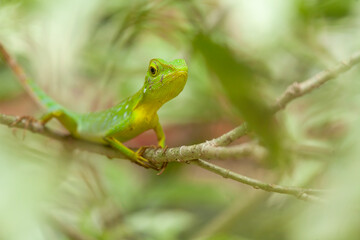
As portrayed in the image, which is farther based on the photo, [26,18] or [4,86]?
[4,86]

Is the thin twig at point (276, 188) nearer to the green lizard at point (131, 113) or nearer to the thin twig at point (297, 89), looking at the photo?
the thin twig at point (297, 89)

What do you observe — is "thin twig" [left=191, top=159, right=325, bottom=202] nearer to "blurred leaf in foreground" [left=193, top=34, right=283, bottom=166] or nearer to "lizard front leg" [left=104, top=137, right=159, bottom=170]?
"blurred leaf in foreground" [left=193, top=34, right=283, bottom=166]

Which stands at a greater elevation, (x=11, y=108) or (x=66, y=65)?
(x=11, y=108)

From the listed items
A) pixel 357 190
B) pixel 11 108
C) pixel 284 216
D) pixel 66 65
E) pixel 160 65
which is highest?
pixel 11 108

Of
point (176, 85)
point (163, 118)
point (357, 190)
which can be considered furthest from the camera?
point (163, 118)

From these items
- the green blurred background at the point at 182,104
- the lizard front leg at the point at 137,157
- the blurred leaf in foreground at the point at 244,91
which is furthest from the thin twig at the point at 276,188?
the lizard front leg at the point at 137,157

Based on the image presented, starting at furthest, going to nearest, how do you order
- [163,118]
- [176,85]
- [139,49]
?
[139,49] → [163,118] → [176,85]

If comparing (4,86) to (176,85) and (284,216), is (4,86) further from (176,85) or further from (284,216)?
(284,216)

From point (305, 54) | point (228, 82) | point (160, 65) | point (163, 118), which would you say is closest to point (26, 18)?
point (160, 65)
